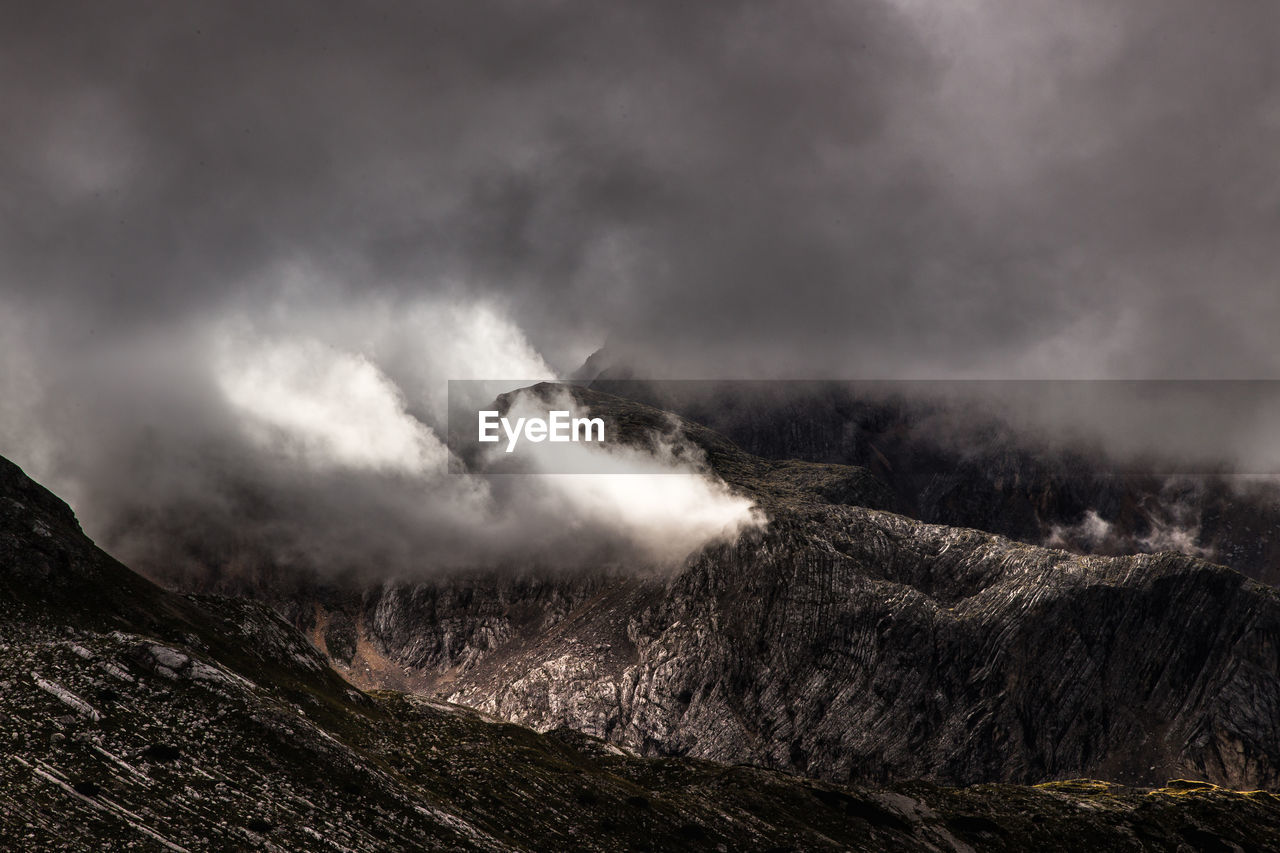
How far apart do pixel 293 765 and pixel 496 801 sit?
33.7 meters

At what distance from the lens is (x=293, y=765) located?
12356 cm

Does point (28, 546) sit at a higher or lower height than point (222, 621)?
A: higher

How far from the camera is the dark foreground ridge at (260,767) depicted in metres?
104

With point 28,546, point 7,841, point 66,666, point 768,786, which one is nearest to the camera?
point 7,841

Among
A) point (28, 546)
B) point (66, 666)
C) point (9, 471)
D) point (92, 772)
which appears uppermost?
point (9, 471)

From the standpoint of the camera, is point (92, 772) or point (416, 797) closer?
point (92, 772)

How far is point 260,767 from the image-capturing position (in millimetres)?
120062

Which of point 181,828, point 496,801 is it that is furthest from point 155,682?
point 496,801

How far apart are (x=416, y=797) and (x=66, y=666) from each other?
48.1 meters

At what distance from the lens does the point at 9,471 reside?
163 m

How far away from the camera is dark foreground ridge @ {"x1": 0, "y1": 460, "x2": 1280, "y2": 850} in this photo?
10375 cm

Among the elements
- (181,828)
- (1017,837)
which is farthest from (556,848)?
(1017,837)

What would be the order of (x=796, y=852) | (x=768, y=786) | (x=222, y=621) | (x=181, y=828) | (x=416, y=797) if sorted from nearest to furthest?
(x=181, y=828) < (x=416, y=797) < (x=796, y=852) < (x=222, y=621) < (x=768, y=786)

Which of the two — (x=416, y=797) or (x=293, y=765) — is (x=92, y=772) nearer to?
(x=293, y=765)
